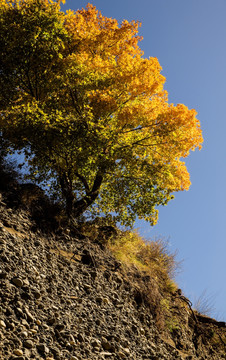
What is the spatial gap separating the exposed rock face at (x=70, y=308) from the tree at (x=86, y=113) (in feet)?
7.97

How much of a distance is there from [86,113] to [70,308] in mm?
5702

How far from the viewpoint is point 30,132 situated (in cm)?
974

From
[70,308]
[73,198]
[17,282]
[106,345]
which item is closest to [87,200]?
[73,198]

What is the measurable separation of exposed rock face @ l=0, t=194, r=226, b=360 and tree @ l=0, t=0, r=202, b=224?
2429 millimetres

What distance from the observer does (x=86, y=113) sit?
10.1 meters

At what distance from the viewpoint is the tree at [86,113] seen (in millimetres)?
9891

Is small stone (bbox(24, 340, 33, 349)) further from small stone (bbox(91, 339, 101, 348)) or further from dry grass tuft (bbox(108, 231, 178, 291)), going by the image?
dry grass tuft (bbox(108, 231, 178, 291))

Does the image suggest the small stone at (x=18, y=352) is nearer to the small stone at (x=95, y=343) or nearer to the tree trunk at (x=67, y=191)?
the small stone at (x=95, y=343)

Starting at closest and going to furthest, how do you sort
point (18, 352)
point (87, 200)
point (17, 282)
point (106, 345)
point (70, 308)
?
point (18, 352), point (17, 282), point (106, 345), point (70, 308), point (87, 200)

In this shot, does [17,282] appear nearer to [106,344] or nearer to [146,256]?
[106,344]

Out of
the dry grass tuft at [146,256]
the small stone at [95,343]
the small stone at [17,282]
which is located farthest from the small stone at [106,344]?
the dry grass tuft at [146,256]

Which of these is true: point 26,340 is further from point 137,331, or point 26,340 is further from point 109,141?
point 109,141

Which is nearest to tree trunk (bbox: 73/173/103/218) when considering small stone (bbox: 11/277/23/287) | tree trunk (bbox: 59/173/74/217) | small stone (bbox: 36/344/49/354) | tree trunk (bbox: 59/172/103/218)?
tree trunk (bbox: 59/172/103/218)

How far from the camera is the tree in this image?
9891mm
